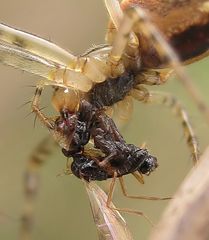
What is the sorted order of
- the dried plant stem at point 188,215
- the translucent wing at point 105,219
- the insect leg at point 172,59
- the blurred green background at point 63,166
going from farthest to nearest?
the blurred green background at point 63,166
the translucent wing at point 105,219
the insect leg at point 172,59
the dried plant stem at point 188,215

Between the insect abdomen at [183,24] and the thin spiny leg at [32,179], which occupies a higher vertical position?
the insect abdomen at [183,24]

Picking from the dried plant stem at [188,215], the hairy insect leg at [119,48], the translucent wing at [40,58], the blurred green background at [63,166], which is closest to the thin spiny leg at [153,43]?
the hairy insect leg at [119,48]

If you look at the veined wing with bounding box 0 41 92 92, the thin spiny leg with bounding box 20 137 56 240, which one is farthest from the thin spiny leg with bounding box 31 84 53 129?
the thin spiny leg with bounding box 20 137 56 240

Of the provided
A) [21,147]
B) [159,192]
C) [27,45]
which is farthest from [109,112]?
[21,147]

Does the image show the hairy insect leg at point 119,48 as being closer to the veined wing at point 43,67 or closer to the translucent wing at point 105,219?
the veined wing at point 43,67

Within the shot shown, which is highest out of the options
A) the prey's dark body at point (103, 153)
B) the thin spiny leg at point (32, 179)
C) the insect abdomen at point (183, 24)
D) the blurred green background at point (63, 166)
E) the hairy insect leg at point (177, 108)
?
the insect abdomen at point (183, 24)

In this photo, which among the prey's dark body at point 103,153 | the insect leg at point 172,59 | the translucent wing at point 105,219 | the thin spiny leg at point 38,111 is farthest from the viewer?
the thin spiny leg at point 38,111

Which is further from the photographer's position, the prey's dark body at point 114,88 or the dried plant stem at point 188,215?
the prey's dark body at point 114,88
